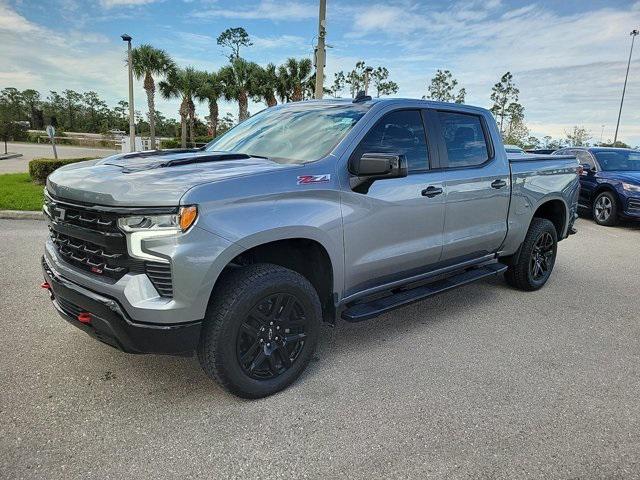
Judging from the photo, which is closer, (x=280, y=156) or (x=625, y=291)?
(x=280, y=156)

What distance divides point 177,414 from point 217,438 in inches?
13.8

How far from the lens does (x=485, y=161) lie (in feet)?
14.7

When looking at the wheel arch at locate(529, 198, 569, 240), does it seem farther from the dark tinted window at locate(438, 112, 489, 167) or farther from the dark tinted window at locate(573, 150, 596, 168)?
the dark tinted window at locate(573, 150, 596, 168)

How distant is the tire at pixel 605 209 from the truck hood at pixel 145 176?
31.8 ft

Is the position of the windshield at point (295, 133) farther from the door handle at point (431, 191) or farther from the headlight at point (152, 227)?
the headlight at point (152, 227)

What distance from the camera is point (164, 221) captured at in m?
2.47

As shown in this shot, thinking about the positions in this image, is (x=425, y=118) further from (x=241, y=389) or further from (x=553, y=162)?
(x=241, y=389)

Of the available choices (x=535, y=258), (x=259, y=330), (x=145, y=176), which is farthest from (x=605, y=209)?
(x=145, y=176)

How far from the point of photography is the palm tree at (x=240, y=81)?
3878cm

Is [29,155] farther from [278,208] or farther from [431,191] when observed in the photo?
[278,208]

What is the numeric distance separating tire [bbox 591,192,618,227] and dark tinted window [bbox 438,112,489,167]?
744 centimetres

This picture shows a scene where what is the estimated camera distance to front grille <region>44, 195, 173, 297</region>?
2.48m

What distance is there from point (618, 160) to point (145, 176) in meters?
11.8

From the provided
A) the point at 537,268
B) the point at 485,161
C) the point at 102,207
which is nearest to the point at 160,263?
the point at 102,207
